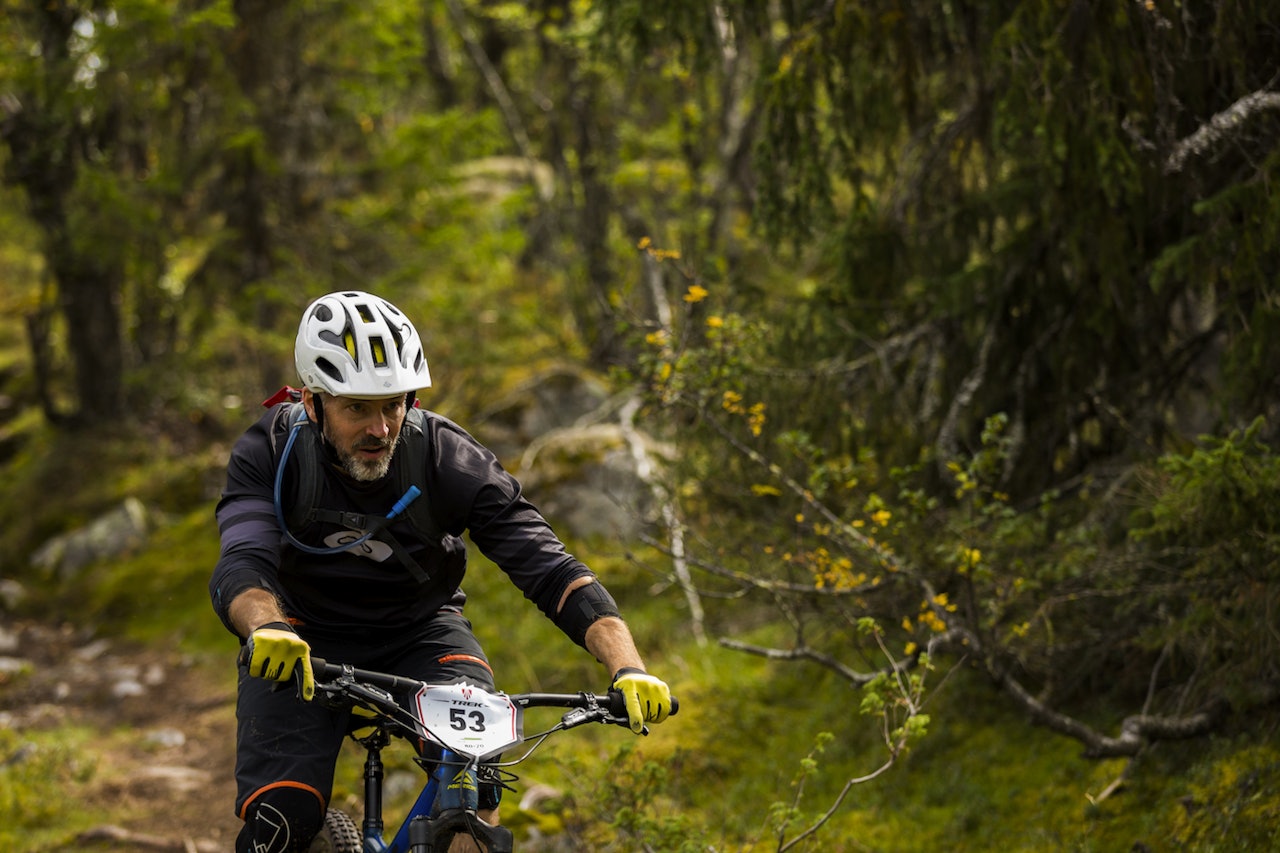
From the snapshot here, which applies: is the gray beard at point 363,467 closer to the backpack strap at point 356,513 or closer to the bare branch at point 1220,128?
the backpack strap at point 356,513

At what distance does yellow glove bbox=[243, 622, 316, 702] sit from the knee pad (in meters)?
0.67

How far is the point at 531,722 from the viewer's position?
8.92m

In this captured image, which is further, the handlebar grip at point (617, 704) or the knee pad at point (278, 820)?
the knee pad at point (278, 820)

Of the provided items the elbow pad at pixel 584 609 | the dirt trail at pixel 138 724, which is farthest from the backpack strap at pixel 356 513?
the dirt trail at pixel 138 724

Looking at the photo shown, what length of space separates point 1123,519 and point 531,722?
190 inches

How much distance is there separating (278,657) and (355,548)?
91cm

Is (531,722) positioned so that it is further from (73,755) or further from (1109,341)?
(1109,341)

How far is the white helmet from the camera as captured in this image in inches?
150

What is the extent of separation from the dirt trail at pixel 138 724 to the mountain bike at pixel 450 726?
4.75m

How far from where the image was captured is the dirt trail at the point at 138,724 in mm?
7973

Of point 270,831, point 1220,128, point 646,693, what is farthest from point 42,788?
point 1220,128

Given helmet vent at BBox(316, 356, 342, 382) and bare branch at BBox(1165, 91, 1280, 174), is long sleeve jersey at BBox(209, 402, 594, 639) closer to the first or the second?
helmet vent at BBox(316, 356, 342, 382)

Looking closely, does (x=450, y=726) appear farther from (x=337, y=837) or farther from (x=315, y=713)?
(x=337, y=837)

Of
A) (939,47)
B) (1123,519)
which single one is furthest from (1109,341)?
(939,47)
